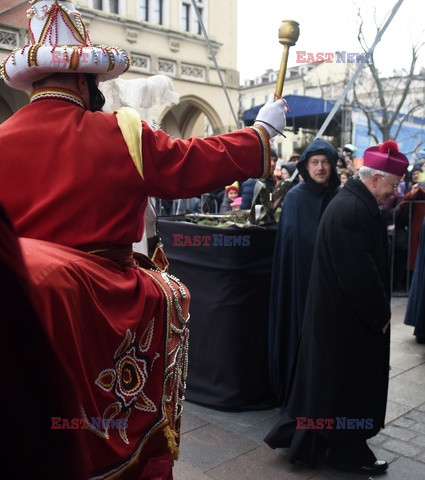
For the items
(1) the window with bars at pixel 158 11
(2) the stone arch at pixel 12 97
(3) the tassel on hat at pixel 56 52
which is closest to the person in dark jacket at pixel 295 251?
(3) the tassel on hat at pixel 56 52

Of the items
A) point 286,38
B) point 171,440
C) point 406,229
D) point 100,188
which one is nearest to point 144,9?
point 406,229

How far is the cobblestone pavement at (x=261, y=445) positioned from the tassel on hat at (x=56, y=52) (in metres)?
2.13

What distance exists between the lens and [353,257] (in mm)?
2809

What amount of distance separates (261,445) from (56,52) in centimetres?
249

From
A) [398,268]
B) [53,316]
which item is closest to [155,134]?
[53,316]

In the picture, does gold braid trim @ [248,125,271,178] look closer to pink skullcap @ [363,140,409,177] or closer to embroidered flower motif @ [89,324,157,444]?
embroidered flower motif @ [89,324,157,444]

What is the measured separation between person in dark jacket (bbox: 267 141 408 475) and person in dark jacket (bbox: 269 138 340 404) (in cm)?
55

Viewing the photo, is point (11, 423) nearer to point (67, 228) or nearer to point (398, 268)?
point (67, 228)

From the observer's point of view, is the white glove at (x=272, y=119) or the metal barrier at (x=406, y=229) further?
the metal barrier at (x=406, y=229)

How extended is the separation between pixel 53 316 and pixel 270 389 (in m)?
2.63

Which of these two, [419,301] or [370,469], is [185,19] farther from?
[370,469]

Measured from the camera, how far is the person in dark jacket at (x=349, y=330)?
2844 mm

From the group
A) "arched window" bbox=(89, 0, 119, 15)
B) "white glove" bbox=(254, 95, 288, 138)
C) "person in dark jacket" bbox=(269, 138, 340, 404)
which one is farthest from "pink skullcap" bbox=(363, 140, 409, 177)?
"arched window" bbox=(89, 0, 119, 15)

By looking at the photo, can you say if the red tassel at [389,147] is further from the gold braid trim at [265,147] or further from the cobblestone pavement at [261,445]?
the cobblestone pavement at [261,445]
